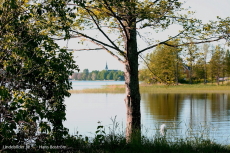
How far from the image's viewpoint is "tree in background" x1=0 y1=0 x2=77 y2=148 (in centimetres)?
545

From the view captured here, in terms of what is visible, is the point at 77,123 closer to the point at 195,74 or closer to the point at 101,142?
the point at 101,142

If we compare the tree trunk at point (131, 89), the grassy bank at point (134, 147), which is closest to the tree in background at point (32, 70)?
the grassy bank at point (134, 147)

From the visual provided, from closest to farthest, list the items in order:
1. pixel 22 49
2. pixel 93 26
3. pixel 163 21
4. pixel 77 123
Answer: pixel 22 49 → pixel 163 21 → pixel 93 26 → pixel 77 123

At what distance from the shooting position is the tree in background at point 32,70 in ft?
17.9

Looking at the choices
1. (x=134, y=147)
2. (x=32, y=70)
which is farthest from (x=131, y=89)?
(x=32, y=70)

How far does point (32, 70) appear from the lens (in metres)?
5.84

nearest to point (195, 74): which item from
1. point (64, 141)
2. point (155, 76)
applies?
point (155, 76)

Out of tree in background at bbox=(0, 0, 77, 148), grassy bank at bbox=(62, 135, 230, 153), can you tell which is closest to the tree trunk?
grassy bank at bbox=(62, 135, 230, 153)

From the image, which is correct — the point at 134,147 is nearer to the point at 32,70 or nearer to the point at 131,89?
the point at 131,89

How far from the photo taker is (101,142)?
21.6ft

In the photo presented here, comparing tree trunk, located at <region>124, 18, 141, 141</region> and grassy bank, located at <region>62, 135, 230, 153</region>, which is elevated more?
tree trunk, located at <region>124, 18, 141, 141</region>

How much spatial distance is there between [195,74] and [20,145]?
61184mm

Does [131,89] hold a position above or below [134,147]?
above

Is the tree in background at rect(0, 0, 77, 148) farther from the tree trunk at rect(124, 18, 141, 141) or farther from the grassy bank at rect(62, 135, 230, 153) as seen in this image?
the tree trunk at rect(124, 18, 141, 141)
